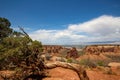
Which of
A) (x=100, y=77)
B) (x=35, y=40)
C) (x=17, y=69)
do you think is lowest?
(x=100, y=77)

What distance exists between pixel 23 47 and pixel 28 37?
1.00 metres

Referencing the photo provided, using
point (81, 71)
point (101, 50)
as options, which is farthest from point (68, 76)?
point (101, 50)

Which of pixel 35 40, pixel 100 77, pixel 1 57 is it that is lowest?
pixel 100 77

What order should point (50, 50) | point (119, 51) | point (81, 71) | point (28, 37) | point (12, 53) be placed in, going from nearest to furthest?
point (12, 53) → point (28, 37) → point (81, 71) → point (50, 50) → point (119, 51)

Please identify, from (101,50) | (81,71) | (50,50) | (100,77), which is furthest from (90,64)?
(101,50)

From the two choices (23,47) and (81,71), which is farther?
(81,71)

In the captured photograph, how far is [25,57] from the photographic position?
14477 millimetres

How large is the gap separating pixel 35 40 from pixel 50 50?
239 ft

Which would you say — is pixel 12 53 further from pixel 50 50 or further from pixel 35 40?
pixel 50 50

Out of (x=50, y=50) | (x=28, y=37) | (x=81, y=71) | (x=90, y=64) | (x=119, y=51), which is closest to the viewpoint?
(x=28, y=37)

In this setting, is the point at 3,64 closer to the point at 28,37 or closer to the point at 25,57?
the point at 25,57

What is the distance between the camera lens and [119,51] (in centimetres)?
9462

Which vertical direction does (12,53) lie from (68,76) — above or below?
above

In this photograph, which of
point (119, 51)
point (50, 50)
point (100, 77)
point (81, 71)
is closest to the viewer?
point (81, 71)
